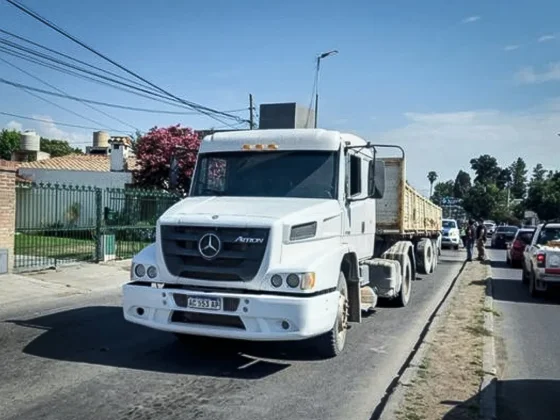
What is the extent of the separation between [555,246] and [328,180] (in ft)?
27.8

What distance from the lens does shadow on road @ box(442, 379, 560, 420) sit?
17.1 feet

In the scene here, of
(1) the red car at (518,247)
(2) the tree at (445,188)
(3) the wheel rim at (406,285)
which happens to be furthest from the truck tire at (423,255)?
(2) the tree at (445,188)

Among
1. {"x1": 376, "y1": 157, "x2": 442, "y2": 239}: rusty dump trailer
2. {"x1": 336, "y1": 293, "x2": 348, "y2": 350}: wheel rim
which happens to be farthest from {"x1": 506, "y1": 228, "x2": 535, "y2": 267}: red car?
{"x1": 336, "y1": 293, "x2": 348, "y2": 350}: wheel rim

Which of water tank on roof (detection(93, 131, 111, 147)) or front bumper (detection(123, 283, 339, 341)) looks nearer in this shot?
front bumper (detection(123, 283, 339, 341))

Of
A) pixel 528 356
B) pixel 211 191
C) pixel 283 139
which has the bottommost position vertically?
pixel 528 356

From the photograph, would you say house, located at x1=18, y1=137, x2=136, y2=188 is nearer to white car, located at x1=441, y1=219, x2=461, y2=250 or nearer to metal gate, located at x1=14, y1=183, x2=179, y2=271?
metal gate, located at x1=14, y1=183, x2=179, y2=271

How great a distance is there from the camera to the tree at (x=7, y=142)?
218 feet

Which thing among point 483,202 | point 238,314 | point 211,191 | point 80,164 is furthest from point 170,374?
point 483,202

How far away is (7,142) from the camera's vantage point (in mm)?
67562

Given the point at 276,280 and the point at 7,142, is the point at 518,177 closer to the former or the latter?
the point at 7,142

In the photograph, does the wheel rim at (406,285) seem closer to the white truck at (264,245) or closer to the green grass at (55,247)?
the white truck at (264,245)

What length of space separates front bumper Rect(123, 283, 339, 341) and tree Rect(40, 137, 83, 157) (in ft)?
233

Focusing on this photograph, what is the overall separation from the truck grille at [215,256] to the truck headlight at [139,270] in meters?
0.32

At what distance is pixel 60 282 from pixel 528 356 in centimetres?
952
